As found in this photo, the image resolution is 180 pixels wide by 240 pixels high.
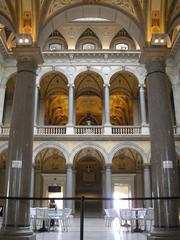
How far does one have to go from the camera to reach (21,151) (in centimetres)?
709

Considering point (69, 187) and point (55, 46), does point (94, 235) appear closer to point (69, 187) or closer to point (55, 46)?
point (69, 187)

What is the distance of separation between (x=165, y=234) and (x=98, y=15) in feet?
21.2

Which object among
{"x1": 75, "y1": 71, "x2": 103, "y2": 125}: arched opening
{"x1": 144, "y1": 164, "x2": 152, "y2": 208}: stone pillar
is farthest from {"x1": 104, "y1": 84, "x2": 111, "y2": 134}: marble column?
{"x1": 144, "y1": 164, "x2": 152, "y2": 208}: stone pillar

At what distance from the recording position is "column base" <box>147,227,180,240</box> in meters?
6.24

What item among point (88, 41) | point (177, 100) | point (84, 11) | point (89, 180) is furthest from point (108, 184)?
point (84, 11)

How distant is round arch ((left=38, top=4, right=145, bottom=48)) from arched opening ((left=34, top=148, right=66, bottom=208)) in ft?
49.9

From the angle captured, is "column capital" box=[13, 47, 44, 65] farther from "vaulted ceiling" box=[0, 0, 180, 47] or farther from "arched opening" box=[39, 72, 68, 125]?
"arched opening" box=[39, 72, 68, 125]

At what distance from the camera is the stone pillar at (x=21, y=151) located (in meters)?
6.56

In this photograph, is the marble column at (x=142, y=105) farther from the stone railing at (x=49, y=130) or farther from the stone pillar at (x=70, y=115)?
the stone railing at (x=49, y=130)

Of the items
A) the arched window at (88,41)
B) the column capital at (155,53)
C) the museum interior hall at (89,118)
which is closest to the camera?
the museum interior hall at (89,118)

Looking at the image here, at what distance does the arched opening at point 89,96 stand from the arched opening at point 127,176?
4.34 metres

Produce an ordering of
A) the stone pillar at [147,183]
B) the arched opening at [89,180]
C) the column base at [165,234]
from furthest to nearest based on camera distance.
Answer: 1. the arched opening at [89,180]
2. the stone pillar at [147,183]
3. the column base at [165,234]

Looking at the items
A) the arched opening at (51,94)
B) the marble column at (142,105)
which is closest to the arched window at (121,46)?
the marble column at (142,105)

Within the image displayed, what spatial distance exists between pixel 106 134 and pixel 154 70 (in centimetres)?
1278
